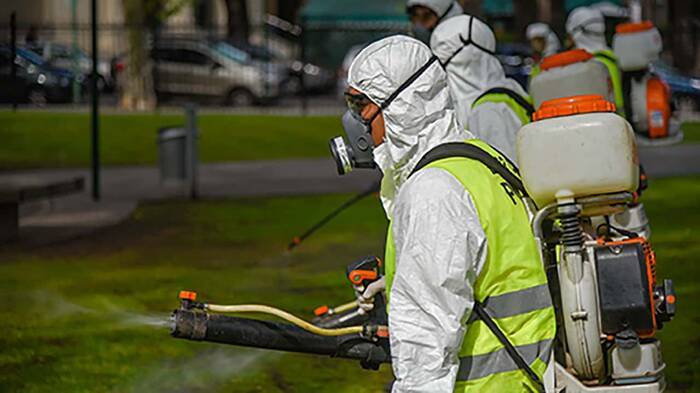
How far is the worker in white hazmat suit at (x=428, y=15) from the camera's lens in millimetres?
8258

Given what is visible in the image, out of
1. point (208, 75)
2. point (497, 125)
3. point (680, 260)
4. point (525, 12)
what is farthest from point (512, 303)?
point (525, 12)

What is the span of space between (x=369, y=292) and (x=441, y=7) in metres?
3.97

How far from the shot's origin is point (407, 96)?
388 centimetres

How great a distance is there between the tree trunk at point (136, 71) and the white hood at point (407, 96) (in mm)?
27464

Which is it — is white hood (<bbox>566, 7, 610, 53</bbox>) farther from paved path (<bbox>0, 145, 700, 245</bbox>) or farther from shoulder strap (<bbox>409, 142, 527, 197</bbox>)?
shoulder strap (<bbox>409, 142, 527, 197</bbox>)

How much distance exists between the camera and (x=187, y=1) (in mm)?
39219

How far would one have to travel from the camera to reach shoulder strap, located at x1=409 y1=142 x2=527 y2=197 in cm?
380

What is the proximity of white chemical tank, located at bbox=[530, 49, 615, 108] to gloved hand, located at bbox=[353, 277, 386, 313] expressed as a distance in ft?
11.9

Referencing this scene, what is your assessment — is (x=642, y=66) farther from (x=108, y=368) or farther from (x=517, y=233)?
(x=517, y=233)

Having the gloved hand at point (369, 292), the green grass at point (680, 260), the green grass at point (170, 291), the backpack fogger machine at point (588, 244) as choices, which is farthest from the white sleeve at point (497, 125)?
the backpack fogger machine at point (588, 244)

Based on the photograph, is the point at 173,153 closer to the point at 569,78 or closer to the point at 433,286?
the point at 569,78

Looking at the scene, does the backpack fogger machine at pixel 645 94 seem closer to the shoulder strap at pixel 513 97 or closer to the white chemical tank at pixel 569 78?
the white chemical tank at pixel 569 78

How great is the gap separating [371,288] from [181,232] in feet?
29.9

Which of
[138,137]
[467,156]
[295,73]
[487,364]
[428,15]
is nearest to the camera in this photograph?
[487,364]
